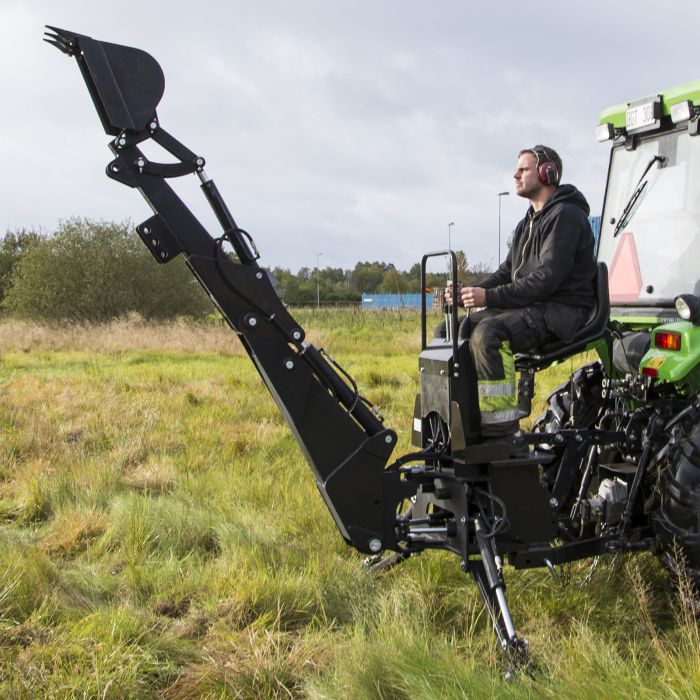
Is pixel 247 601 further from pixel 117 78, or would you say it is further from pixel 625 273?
pixel 625 273

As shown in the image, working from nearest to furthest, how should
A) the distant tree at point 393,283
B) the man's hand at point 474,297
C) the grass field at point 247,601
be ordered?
the grass field at point 247,601, the man's hand at point 474,297, the distant tree at point 393,283

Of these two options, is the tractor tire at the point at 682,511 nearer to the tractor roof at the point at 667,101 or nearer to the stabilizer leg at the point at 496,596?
the stabilizer leg at the point at 496,596

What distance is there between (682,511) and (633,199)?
1.95 m

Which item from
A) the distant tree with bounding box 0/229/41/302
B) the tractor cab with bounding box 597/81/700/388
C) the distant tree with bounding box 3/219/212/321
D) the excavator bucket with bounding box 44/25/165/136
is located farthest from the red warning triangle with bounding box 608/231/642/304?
the distant tree with bounding box 0/229/41/302

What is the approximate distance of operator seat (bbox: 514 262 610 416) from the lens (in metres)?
3.68

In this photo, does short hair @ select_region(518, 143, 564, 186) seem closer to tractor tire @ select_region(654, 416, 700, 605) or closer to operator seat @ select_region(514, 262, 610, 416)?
operator seat @ select_region(514, 262, 610, 416)

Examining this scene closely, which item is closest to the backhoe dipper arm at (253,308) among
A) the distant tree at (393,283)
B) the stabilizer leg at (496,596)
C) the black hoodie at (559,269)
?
the stabilizer leg at (496,596)

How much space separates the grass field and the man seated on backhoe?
0.92 meters

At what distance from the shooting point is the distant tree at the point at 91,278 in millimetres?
23844

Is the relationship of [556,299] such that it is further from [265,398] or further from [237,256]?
[265,398]

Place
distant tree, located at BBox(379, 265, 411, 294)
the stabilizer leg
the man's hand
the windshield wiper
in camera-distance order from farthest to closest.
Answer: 1. distant tree, located at BBox(379, 265, 411, 294)
2. the windshield wiper
3. the man's hand
4. the stabilizer leg

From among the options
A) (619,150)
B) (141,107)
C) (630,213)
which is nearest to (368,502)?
(141,107)

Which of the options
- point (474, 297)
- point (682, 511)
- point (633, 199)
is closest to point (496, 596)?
point (682, 511)

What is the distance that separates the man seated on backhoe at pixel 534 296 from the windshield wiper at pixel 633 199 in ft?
2.72
